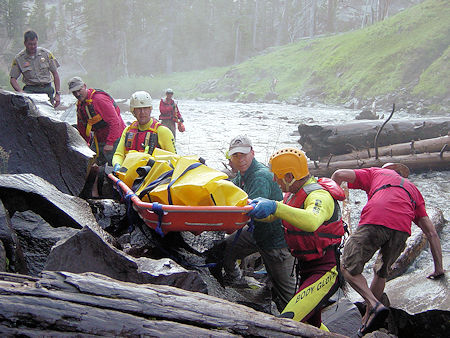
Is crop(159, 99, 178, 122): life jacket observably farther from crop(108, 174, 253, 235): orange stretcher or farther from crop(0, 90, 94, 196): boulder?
crop(108, 174, 253, 235): orange stretcher

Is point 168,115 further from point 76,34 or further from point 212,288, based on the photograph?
point 76,34

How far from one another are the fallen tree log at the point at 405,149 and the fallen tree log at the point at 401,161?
0.18 metres

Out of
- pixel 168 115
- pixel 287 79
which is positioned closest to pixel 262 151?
pixel 168 115

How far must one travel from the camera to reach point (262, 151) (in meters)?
15.3

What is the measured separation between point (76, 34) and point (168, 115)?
6711 centimetres

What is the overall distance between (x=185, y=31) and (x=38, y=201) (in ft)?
223

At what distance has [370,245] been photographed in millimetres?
4543

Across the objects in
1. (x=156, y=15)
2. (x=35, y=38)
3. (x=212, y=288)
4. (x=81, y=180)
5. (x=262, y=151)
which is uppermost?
(x=156, y=15)

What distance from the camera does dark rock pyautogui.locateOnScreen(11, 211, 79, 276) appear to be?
322 centimetres

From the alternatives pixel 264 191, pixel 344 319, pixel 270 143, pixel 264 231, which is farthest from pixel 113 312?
pixel 270 143

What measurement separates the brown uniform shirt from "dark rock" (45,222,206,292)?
6.01 m

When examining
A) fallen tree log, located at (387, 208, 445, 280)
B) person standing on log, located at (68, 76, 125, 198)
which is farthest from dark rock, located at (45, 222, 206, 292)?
fallen tree log, located at (387, 208, 445, 280)

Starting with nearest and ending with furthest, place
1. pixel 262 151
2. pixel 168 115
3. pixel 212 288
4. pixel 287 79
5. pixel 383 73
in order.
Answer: pixel 212 288
pixel 168 115
pixel 262 151
pixel 383 73
pixel 287 79

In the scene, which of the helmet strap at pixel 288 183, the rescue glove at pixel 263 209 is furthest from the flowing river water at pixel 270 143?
the rescue glove at pixel 263 209
